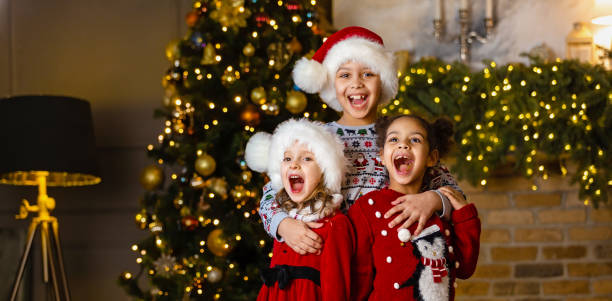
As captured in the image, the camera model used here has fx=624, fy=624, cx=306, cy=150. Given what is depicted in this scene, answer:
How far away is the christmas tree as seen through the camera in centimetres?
297

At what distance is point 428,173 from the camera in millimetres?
1912

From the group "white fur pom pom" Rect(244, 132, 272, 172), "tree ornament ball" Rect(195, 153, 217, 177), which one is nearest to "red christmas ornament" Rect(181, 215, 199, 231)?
"tree ornament ball" Rect(195, 153, 217, 177)

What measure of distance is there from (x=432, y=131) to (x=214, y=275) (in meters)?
1.56

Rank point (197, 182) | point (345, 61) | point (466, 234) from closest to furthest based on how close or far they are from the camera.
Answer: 1. point (466, 234)
2. point (345, 61)
3. point (197, 182)

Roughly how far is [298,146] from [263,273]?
38 centimetres

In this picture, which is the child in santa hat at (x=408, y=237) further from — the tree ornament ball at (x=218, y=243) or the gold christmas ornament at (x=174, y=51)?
the gold christmas ornament at (x=174, y=51)

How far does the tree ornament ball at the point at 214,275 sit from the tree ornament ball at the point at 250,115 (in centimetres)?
71

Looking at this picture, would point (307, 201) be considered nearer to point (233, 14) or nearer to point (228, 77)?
point (228, 77)

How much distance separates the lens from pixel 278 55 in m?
3.07

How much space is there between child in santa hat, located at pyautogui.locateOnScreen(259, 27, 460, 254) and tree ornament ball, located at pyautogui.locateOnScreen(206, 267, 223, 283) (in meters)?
1.04

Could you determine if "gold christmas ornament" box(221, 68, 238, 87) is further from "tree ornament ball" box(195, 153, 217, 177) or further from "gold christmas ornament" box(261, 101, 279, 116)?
"tree ornament ball" box(195, 153, 217, 177)

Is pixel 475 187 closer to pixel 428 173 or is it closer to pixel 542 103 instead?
pixel 542 103

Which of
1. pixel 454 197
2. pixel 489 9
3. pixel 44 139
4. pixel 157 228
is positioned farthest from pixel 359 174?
pixel 489 9

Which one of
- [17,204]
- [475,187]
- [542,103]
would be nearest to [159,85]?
[17,204]
